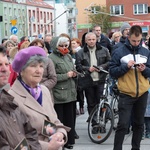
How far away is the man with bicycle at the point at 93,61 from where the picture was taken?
33.4 ft

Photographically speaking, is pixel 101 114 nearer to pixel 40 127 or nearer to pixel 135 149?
pixel 135 149

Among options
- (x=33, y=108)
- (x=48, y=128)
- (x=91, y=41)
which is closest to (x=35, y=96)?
(x=33, y=108)

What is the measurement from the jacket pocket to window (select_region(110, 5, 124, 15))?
75.4 meters

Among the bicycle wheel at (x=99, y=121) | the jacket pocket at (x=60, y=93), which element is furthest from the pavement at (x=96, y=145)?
the jacket pocket at (x=60, y=93)

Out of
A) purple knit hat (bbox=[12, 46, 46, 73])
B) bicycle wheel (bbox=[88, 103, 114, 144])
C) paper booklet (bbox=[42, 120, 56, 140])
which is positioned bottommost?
bicycle wheel (bbox=[88, 103, 114, 144])

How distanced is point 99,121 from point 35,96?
4.75m

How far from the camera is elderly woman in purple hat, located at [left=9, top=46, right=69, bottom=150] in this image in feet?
16.4

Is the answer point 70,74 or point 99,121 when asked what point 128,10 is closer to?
point 99,121

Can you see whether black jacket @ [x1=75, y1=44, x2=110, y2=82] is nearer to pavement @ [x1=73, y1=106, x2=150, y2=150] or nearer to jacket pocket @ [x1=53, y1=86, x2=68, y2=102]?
pavement @ [x1=73, y1=106, x2=150, y2=150]

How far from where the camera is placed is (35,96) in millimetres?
5137

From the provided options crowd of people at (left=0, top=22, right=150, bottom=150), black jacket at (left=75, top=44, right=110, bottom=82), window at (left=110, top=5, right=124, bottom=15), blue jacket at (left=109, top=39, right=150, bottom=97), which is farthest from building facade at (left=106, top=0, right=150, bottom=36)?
blue jacket at (left=109, top=39, right=150, bottom=97)

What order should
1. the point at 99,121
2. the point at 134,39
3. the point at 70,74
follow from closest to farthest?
the point at 134,39 < the point at 70,74 < the point at 99,121

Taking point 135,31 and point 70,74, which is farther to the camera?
point 70,74

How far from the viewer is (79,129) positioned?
10.9 m
